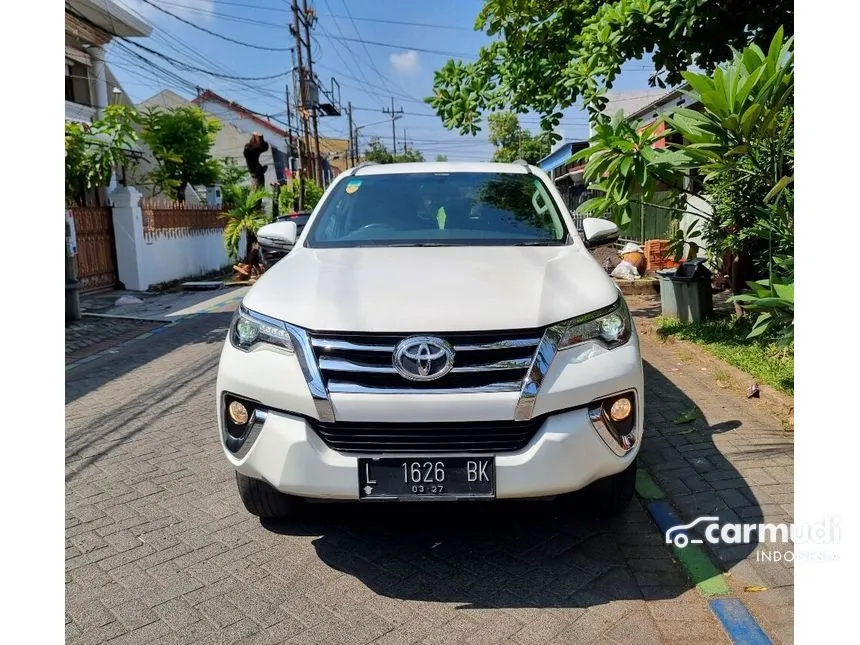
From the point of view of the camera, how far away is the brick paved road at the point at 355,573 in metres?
2.64

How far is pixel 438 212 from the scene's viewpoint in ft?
13.7

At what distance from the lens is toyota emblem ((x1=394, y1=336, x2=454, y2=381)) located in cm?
266

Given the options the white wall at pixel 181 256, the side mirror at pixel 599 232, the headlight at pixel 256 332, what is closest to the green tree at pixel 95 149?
the white wall at pixel 181 256

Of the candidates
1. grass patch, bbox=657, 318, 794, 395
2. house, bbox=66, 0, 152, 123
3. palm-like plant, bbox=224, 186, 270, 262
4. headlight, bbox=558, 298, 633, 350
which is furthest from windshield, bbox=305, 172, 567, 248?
house, bbox=66, 0, 152, 123

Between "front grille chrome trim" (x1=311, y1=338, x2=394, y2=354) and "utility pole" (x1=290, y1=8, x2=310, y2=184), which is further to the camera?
"utility pole" (x1=290, y1=8, x2=310, y2=184)

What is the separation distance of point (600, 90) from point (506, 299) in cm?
532

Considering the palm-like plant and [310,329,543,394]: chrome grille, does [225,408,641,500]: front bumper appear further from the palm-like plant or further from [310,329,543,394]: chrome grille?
the palm-like plant

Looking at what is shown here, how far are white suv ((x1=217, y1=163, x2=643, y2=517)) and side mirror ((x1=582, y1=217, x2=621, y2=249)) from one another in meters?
0.97

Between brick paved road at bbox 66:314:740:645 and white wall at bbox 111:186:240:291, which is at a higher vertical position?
white wall at bbox 111:186:240:291

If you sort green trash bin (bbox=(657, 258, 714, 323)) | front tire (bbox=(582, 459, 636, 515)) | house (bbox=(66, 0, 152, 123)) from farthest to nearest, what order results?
house (bbox=(66, 0, 152, 123)), green trash bin (bbox=(657, 258, 714, 323)), front tire (bbox=(582, 459, 636, 515))

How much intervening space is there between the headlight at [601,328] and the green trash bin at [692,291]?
5089 mm

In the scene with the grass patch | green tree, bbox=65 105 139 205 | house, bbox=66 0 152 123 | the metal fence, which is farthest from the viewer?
house, bbox=66 0 152 123

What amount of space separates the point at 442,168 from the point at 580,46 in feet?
14.9

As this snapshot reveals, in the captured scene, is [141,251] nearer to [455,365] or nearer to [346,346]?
[346,346]
